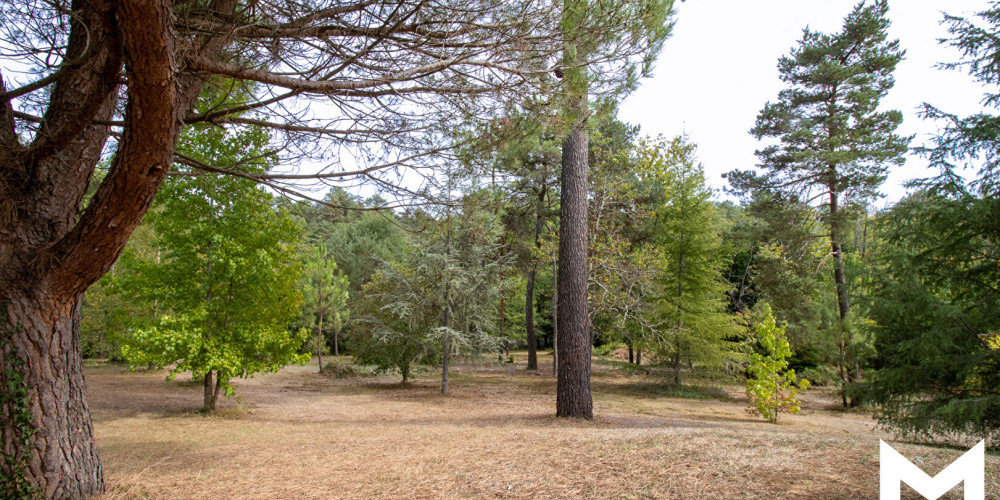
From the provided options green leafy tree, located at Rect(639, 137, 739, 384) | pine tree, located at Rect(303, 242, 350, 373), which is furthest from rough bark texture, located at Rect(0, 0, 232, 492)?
pine tree, located at Rect(303, 242, 350, 373)

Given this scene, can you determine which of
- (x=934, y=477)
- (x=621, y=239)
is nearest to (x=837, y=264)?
(x=621, y=239)

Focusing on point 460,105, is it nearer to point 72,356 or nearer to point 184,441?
point 72,356

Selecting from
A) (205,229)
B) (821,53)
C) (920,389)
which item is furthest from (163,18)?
(821,53)

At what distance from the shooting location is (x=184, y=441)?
6.05 meters

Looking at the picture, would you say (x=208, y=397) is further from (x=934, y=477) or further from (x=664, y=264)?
(x=664, y=264)

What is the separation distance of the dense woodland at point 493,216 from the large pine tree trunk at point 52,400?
25 millimetres

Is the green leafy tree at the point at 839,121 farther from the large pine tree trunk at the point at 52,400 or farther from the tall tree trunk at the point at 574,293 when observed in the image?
the large pine tree trunk at the point at 52,400

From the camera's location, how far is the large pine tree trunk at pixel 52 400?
131 inches

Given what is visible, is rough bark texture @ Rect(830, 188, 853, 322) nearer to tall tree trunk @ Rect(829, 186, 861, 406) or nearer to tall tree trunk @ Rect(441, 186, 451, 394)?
tall tree trunk @ Rect(829, 186, 861, 406)

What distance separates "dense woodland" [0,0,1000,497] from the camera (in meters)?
3.47

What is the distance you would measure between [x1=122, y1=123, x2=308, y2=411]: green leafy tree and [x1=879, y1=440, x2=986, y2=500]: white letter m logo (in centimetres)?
758

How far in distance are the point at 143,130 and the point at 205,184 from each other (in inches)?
202

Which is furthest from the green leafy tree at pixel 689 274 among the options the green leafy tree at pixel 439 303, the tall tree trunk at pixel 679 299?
the green leafy tree at pixel 439 303

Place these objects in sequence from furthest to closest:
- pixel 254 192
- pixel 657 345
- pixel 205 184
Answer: pixel 657 345 → pixel 254 192 → pixel 205 184
